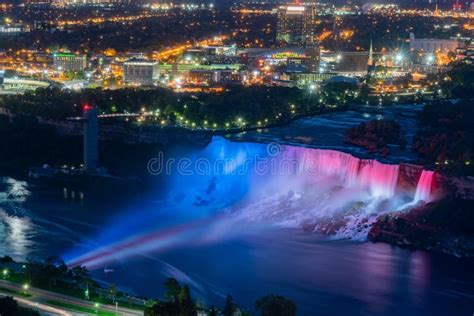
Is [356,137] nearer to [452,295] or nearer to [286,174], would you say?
[286,174]

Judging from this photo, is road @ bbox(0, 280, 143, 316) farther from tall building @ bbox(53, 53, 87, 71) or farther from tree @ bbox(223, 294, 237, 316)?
tall building @ bbox(53, 53, 87, 71)

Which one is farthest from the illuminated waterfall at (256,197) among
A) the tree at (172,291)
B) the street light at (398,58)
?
the street light at (398,58)

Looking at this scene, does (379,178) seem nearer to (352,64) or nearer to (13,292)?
(13,292)

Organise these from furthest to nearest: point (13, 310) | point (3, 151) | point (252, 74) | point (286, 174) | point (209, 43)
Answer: point (209, 43), point (252, 74), point (3, 151), point (286, 174), point (13, 310)

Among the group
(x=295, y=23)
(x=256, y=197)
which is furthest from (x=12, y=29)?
(x=256, y=197)

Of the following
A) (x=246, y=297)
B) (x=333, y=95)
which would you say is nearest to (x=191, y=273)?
(x=246, y=297)

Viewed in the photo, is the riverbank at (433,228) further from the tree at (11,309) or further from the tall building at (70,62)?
the tall building at (70,62)
